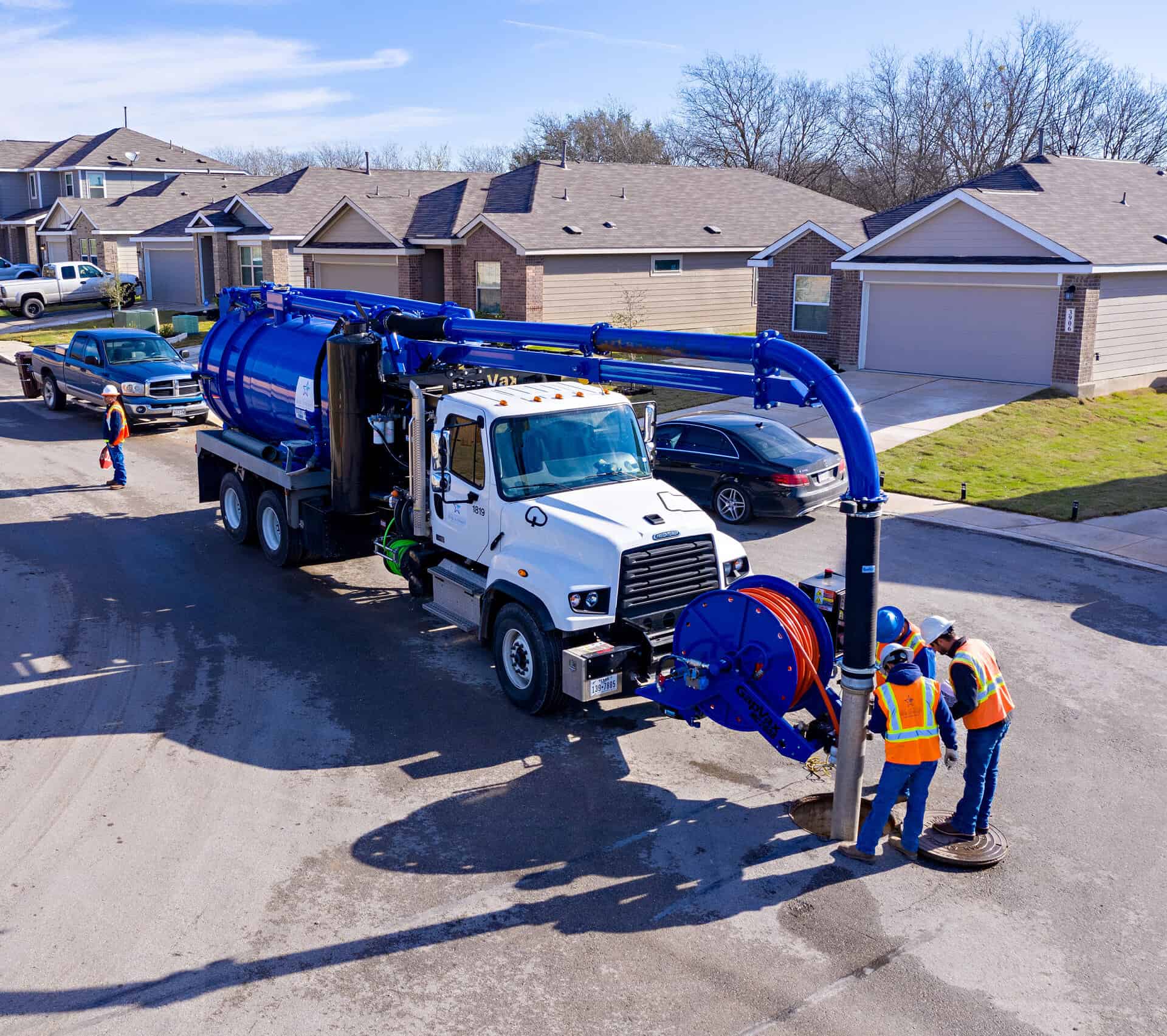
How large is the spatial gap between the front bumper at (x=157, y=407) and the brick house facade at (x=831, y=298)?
1429 centimetres

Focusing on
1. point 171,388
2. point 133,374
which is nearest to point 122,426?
point 171,388

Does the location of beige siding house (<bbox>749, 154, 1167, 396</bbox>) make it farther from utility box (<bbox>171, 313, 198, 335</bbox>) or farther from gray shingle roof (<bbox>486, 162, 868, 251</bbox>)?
utility box (<bbox>171, 313, 198, 335</bbox>)

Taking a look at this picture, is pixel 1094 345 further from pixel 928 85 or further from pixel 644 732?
pixel 928 85

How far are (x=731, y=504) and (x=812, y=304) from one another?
15.9 m

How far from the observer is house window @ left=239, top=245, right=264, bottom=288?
4372 centimetres

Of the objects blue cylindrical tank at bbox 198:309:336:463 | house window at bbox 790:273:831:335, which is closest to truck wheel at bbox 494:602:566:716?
blue cylindrical tank at bbox 198:309:336:463

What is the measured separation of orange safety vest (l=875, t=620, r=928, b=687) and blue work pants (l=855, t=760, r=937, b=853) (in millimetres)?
655

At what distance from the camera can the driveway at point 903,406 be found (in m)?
23.2

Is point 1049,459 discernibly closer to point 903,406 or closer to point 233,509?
point 903,406

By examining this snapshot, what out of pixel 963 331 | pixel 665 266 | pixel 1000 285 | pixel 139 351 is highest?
pixel 665 266

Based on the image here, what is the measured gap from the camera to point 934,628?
822cm

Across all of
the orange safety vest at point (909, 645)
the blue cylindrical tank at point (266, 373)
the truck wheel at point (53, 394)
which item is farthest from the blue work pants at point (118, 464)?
the orange safety vest at point (909, 645)

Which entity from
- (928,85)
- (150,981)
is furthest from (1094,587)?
(928,85)

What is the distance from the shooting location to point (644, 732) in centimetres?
1005
